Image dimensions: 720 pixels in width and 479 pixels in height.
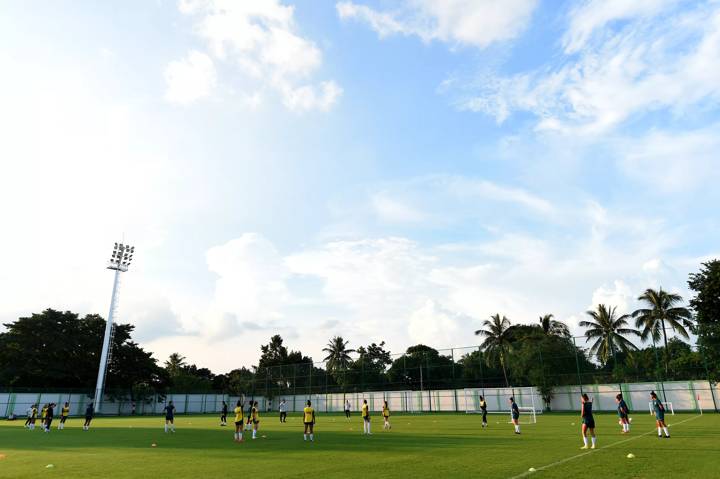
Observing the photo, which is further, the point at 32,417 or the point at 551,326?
the point at 551,326

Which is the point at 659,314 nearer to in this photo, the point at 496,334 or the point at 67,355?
the point at 496,334

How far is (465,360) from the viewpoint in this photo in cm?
5966

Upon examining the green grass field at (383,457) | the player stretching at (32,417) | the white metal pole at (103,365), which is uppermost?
the white metal pole at (103,365)

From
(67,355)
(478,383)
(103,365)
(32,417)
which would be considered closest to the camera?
(32,417)

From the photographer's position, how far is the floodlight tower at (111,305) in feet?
220

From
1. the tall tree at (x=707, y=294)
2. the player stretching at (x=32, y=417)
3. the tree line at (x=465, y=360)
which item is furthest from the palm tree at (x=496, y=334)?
the player stretching at (x=32, y=417)

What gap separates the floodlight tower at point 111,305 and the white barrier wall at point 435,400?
3.15 m

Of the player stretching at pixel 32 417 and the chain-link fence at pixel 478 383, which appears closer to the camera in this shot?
the player stretching at pixel 32 417

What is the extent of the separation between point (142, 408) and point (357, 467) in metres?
71.5

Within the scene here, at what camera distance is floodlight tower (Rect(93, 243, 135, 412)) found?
67125 millimetres

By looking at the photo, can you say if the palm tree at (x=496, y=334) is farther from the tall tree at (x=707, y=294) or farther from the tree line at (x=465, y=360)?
the tall tree at (x=707, y=294)

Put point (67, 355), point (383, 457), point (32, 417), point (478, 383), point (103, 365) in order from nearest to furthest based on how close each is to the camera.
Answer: point (383, 457), point (32, 417), point (478, 383), point (103, 365), point (67, 355)

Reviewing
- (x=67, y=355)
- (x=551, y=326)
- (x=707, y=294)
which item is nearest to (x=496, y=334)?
(x=551, y=326)

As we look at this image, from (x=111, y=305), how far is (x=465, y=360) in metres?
50.0
